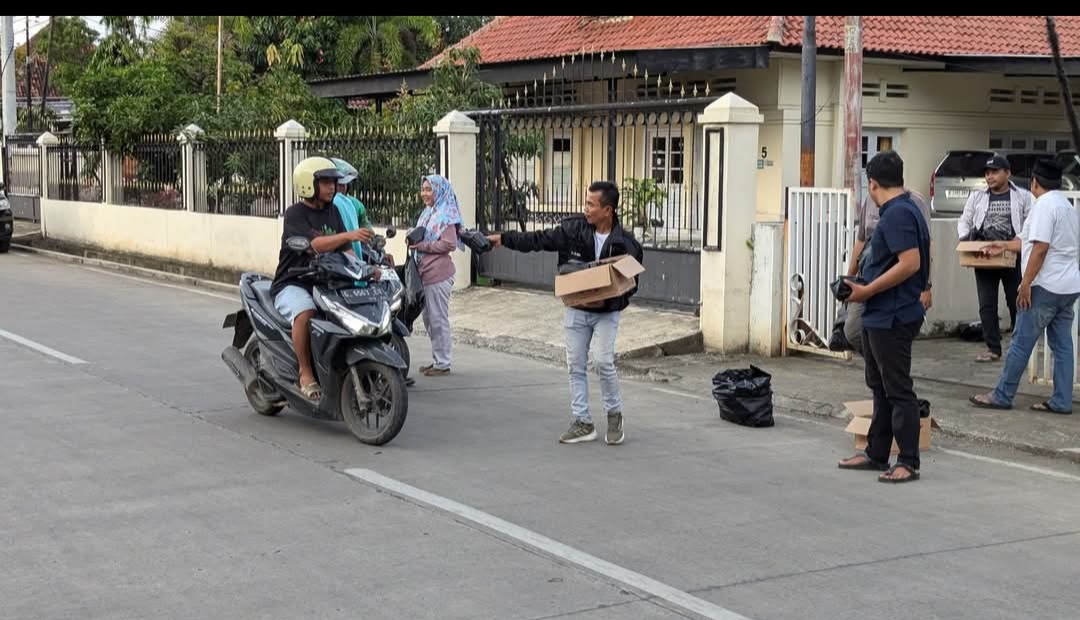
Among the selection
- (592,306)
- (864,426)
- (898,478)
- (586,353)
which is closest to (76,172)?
(586,353)

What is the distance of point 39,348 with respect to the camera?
11836 millimetres

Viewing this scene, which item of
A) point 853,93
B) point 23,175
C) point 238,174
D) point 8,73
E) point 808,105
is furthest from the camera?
point 23,175

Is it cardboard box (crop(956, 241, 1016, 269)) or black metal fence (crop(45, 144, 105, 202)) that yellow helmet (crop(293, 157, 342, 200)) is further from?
black metal fence (crop(45, 144, 105, 202))

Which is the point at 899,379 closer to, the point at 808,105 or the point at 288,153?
the point at 808,105

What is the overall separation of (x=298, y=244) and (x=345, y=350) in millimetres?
735

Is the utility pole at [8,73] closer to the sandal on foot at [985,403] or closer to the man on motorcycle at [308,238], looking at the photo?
the man on motorcycle at [308,238]

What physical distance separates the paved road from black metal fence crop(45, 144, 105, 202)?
15902 millimetres

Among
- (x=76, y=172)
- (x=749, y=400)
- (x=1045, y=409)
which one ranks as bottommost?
(x=1045, y=409)

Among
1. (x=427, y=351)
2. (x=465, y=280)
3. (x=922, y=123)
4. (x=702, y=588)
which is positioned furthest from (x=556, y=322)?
(x=922, y=123)

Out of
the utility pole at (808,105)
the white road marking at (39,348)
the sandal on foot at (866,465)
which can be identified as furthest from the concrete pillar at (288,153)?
the sandal on foot at (866,465)

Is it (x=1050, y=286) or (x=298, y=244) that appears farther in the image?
(x=1050, y=286)

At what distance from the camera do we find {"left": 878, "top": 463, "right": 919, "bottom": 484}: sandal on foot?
7.36 m

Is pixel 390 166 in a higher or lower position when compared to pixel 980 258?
higher

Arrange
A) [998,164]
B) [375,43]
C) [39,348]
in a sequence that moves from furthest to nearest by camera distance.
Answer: [375,43] < [39,348] < [998,164]
